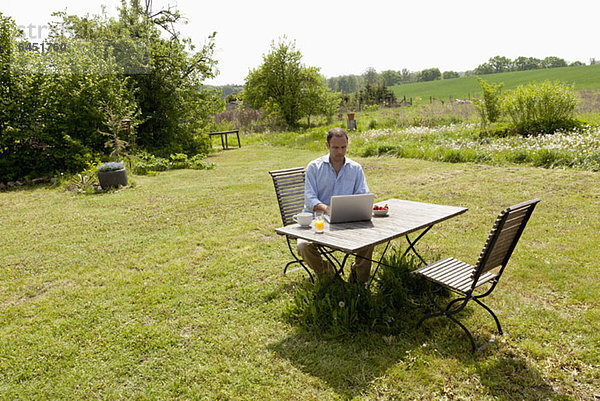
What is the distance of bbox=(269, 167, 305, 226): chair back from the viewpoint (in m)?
4.86

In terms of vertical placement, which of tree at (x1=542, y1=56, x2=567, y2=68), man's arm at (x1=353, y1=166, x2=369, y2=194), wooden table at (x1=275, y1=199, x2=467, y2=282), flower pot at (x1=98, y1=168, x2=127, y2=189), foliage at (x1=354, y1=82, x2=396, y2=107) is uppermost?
tree at (x1=542, y1=56, x2=567, y2=68)

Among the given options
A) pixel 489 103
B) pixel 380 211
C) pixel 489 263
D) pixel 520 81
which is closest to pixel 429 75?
pixel 520 81

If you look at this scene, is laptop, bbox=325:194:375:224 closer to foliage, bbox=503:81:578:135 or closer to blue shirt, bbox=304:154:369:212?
blue shirt, bbox=304:154:369:212

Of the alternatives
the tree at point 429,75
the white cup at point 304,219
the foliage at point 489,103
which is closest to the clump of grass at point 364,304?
the white cup at point 304,219

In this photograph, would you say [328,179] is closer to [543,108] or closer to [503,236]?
[503,236]

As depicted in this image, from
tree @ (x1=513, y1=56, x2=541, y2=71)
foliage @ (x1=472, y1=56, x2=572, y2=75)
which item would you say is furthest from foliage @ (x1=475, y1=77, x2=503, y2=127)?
tree @ (x1=513, y1=56, x2=541, y2=71)

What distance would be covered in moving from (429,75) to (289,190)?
97.1 metres

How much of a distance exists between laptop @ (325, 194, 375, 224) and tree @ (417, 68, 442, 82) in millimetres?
97182

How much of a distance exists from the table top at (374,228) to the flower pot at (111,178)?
7.47 m

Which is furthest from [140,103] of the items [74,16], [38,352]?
[38,352]

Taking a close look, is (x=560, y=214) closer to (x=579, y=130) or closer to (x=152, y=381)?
(x=152, y=381)

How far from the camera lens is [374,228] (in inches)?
135

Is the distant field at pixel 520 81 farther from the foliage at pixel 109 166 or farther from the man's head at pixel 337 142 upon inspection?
the man's head at pixel 337 142

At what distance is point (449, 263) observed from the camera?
3.66 meters
